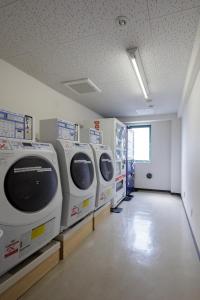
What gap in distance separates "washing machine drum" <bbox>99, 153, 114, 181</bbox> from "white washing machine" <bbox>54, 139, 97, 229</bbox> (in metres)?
0.47

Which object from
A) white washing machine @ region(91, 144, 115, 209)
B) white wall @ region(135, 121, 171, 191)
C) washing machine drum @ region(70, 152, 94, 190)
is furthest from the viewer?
white wall @ region(135, 121, 171, 191)

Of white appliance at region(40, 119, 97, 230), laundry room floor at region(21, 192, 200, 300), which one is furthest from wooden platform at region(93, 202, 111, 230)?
white appliance at region(40, 119, 97, 230)

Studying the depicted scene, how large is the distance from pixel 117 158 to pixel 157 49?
2.57 metres

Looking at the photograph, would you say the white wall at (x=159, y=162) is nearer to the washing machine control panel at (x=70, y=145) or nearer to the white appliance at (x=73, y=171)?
the white appliance at (x=73, y=171)

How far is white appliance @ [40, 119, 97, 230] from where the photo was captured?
6.91ft

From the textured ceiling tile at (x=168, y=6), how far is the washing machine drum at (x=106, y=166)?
208 centimetres

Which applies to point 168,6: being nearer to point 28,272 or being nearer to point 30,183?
point 30,183

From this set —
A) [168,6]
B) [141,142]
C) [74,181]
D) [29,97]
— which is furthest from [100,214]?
[141,142]

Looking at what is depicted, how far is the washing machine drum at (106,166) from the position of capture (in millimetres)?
3068

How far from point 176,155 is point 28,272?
496 centimetres

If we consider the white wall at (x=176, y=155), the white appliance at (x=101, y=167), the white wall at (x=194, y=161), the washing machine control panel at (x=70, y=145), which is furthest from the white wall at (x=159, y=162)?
the washing machine control panel at (x=70, y=145)

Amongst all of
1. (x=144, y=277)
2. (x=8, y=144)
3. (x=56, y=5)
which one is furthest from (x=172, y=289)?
(x=56, y=5)

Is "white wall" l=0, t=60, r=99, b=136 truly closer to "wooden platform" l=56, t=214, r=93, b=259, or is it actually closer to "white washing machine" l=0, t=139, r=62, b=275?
"white washing machine" l=0, t=139, r=62, b=275

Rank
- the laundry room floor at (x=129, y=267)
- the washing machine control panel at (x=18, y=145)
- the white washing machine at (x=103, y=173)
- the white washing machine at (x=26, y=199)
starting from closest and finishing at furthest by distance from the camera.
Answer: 1. the white washing machine at (x=26, y=199)
2. the washing machine control panel at (x=18, y=145)
3. the laundry room floor at (x=129, y=267)
4. the white washing machine at (x=103, y=173)
